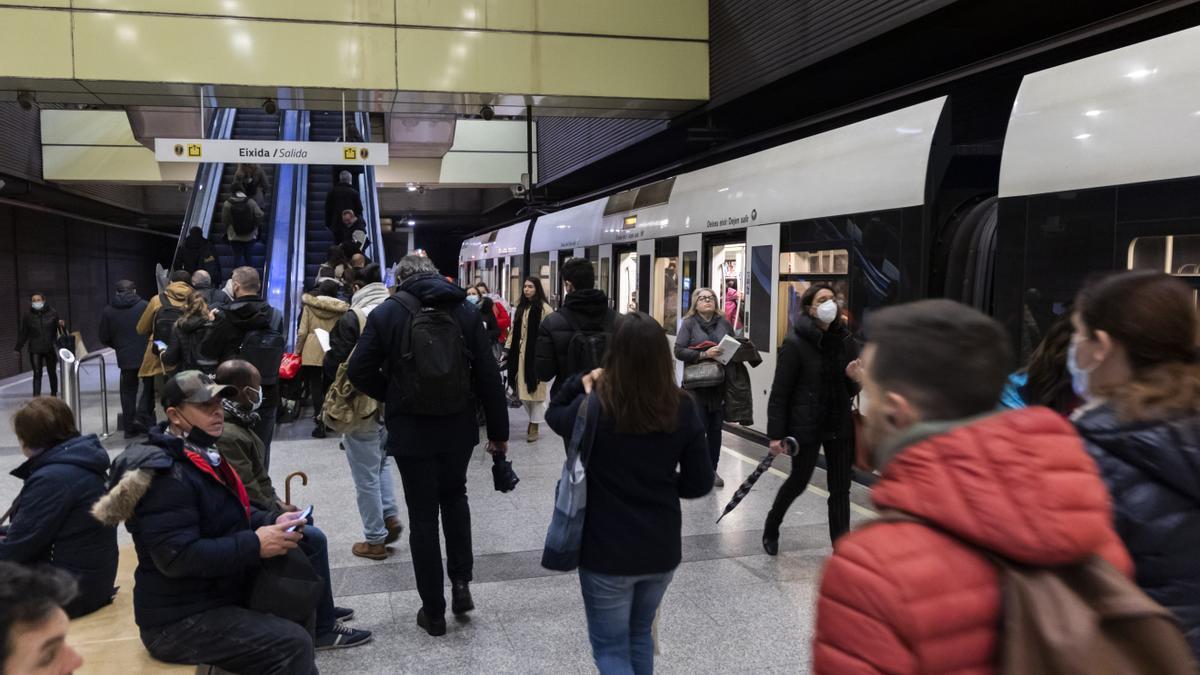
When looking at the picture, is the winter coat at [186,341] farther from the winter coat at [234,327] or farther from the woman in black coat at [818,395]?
the woman in black coat at [818,395]

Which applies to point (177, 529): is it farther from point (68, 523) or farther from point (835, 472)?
point (835, 472)

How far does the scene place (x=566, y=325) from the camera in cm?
466

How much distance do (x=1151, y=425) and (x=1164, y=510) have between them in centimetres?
17

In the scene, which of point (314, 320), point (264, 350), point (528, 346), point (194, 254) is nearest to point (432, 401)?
point (264, 350)

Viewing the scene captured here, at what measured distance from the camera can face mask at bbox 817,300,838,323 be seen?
468 cm

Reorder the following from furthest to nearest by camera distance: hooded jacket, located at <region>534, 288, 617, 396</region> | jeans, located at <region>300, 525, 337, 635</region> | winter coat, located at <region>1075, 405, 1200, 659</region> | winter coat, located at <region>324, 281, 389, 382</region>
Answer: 1. winter coat, located at <region>324, 281, 389, 382</region>
2. hooded jacket, located at <region>534, 288, 617, 396</region>
3. jeans, located at <region>300, 525, 337, 635</region>
4. winter coat, located at <region>1075, 405, 1200, 659</region>

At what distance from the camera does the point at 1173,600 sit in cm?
168

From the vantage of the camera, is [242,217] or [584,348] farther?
[242,217]

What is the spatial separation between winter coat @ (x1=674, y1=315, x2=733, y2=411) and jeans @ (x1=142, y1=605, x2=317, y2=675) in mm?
3758

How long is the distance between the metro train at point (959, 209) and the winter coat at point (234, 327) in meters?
4.09

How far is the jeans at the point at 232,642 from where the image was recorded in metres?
2.74

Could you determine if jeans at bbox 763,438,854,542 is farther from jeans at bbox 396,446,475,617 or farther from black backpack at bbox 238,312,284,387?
black backpack at bbox 238,312,284,387

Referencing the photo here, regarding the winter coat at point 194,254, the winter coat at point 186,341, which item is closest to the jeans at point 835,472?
the winter coat at point 186,341

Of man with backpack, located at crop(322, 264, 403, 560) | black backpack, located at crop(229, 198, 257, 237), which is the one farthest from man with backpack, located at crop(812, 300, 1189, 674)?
black backpack, located at crop(229, 198, 257, 237)
